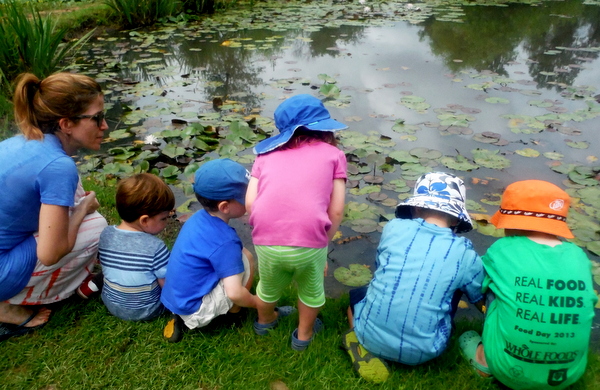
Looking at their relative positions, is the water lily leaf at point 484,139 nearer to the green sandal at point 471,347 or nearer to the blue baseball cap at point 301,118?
the green sandal at point 471,347

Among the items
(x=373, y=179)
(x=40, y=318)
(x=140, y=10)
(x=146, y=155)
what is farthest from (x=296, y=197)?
(x=140, y=10)

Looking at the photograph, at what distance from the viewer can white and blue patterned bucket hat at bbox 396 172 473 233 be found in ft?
5.65

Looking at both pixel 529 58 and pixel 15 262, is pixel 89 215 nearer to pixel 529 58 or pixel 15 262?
pixel 15 262

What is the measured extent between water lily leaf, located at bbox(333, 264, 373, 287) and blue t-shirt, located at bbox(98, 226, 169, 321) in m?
0.97

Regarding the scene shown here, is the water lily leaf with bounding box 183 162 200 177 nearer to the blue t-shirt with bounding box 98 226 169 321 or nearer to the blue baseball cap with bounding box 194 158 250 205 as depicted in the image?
the blue t-shirt with bounding box 98 226 169 321

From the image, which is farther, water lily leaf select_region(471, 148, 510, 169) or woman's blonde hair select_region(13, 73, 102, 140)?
water lily leaf select_region(471, 148, 510, 169)

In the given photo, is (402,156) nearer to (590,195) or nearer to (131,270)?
(590,195)

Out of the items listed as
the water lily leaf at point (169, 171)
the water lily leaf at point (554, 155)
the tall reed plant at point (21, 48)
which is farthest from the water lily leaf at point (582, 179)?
the tall reed plant at point (21, 48)

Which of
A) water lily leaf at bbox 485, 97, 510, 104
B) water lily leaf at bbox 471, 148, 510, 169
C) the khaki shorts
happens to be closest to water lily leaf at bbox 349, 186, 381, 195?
water lily leaf at bbox 471, 148, 510, 169

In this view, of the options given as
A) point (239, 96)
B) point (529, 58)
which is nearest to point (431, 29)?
point (529, 58)

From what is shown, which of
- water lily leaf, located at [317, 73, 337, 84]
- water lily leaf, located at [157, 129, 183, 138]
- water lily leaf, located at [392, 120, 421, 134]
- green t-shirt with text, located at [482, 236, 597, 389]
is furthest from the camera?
water lily leaf, located at [317, 73, 337, 84]

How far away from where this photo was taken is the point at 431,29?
7582 mm

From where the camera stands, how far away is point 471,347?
1.83m

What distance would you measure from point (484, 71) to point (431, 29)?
99.3 inches
